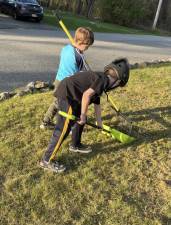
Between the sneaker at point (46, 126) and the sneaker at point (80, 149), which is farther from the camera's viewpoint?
the sneaker at point (46, 126)

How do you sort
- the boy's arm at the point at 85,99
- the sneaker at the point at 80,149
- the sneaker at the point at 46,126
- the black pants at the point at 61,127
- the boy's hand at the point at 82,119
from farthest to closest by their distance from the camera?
the sneaker at the point at 46,126, the sneaker at the point at 80,149, the black pants at the point at 61,127, the boy's hand at the point at 82,119, the boy's arm at the point at 85,99

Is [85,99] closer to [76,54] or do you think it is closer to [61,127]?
Result: [61,127]

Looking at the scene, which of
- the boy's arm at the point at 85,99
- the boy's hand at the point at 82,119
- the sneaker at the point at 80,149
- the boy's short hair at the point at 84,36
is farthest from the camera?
the sneaker at the point at 80,149

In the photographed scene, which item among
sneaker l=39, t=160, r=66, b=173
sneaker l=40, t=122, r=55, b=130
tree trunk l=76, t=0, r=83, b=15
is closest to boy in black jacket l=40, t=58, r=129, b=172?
sneaker l=39, t=160, r=66, b=173

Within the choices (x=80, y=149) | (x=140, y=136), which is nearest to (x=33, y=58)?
(x=140, y=136)

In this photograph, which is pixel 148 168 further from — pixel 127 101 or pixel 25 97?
pixel 25 97

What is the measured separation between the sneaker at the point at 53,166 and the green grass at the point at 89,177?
0.06 m

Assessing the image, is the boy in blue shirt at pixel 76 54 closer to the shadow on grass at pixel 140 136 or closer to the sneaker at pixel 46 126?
the sneaker at pixel 46 126

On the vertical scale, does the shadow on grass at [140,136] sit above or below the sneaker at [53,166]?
above

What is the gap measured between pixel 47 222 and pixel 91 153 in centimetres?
124

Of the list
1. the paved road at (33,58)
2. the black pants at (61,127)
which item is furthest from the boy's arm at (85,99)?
the paved road at (33,58)

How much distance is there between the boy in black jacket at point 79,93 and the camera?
405cm

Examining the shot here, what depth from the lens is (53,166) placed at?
4.30 m

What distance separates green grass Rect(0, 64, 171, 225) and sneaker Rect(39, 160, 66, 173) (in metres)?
0.06
